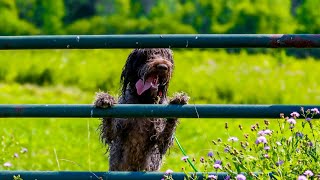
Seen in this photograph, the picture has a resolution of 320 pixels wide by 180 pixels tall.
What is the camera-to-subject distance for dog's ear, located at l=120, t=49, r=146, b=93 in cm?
620

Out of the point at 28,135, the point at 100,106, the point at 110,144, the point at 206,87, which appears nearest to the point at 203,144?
the point at 28,135

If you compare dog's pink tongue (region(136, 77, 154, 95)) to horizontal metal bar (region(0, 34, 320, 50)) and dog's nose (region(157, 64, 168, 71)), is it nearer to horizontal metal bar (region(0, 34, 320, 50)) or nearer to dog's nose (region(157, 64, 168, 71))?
dog's nose (region(157, 64, 168, 71))

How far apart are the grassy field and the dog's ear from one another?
2.58 m

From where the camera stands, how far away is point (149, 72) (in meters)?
6.02

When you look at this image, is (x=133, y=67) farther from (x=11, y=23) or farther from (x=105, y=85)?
(x=11, y=23)

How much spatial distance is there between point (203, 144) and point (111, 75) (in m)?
13.7

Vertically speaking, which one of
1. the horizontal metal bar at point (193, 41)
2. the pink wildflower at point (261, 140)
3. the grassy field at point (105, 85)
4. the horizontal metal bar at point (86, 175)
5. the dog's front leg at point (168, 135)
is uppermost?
the grassy field at point (105, 85)

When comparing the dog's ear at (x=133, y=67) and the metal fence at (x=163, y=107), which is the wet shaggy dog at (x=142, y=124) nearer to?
the dog's ear at (x=133, y=67)

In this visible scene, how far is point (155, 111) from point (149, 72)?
1119mm

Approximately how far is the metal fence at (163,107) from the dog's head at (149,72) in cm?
99

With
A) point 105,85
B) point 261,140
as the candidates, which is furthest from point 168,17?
point 261,140

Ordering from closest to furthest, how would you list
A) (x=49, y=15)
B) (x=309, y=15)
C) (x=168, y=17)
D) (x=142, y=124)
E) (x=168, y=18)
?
(x=142, y=124) → (x=309, y=15) → (x=168, y=18) → (x=168, y=17) → (x=49, y=15)

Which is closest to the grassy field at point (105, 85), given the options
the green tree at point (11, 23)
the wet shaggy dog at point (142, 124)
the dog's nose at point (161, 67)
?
the wet shaggy dog at point (142, 124)

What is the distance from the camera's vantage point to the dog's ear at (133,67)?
6.20 m
